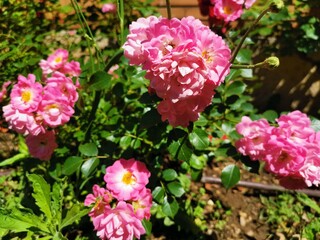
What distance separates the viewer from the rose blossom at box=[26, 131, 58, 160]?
4.61 ft

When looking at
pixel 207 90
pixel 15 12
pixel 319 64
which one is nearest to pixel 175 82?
pixel 207 90

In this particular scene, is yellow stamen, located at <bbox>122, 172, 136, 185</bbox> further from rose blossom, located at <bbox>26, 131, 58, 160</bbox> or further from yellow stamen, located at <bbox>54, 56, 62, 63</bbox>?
yellow stamen, located at <bbox>54, 56, 62, 63</bbox>

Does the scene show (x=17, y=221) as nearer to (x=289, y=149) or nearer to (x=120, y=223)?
(x=120, y=223)

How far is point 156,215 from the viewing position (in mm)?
1783

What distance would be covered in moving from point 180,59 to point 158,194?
0.70 meters

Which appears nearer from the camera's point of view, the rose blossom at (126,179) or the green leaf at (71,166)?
the rose blossom at (126,179)

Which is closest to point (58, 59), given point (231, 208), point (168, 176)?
point (168, 176)

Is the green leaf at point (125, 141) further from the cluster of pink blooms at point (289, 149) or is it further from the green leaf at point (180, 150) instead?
the cluster of pink blooms at point (289, 149)

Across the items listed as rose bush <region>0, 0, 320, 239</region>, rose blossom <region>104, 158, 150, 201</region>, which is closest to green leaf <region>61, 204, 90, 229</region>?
rose bush <region>0, 0, 320, 239</region>

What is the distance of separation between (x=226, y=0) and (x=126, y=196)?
33.5 inches

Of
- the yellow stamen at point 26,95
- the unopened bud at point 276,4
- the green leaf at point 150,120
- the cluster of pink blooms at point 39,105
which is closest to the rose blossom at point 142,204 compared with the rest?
the green leaf at point 150,120

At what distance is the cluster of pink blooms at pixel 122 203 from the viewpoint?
116 centimetres

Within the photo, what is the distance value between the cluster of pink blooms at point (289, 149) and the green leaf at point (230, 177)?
119 millimetres

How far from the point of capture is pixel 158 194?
1.38m
